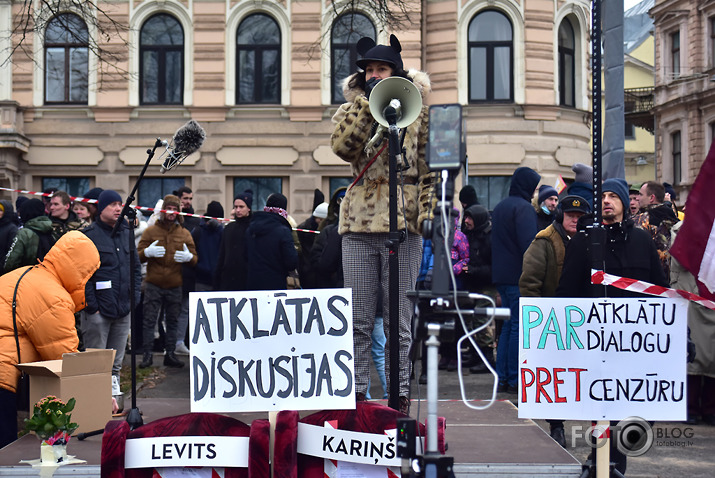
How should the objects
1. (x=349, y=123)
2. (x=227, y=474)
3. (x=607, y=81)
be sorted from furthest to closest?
(x=607, y=81), (x=349, y=123), (x=227, y=474)

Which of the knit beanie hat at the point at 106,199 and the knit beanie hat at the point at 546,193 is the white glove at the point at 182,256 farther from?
the knit beanie hat at the point at 546,193

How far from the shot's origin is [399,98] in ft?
17.7

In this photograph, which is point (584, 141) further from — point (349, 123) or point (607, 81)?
point (349, 123)

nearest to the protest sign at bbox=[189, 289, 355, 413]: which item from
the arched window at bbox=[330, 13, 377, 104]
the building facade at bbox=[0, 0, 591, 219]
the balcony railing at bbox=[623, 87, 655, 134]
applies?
the building facade at bbox=[0, 0, 591, 219]

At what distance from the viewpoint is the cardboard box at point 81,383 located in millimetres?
5945

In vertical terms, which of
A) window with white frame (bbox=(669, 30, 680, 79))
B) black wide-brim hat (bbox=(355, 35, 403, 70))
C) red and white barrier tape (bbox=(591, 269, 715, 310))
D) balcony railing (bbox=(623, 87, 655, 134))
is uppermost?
window with white frame (bbox=(669, 30, 680, 79))

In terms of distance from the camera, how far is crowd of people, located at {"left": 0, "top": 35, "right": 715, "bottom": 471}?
5855 mm

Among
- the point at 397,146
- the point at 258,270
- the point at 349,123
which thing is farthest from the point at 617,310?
the point at 258,270

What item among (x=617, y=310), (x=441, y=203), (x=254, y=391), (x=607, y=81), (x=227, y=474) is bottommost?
(x=227, y=474)

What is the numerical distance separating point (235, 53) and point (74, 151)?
4.34 meters

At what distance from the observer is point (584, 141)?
2206 cm

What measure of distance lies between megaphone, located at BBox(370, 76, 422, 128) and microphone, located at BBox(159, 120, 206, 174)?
238 cm

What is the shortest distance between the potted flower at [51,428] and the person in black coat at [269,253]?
3710 mm

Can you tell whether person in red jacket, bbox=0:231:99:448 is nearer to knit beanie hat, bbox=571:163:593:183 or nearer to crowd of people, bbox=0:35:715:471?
crowd of people, bbox=0:35:715:471
